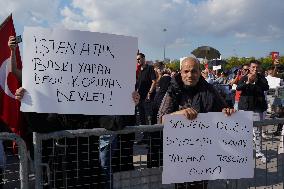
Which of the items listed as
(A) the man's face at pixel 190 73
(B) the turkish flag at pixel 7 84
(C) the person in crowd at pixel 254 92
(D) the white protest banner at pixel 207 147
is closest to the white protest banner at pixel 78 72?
(D) the white protest banner at pixel 207 147

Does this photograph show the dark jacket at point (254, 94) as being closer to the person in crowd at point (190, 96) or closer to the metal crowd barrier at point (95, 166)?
the metal crowd barrier at point (95, 166)

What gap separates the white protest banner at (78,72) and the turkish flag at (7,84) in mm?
1531

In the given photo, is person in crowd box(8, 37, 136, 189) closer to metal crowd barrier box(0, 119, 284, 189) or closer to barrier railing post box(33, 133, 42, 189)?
metal crowd barrier box(0, 119, 284, 189)

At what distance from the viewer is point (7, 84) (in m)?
4.70

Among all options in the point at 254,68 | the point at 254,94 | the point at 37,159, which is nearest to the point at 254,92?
the point at 254,94

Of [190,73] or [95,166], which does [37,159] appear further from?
[190,73]

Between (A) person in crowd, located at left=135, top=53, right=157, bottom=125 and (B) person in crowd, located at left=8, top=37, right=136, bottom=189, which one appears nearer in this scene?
(B) person in crowd, located at left=8, top=37, right=136, bottom=189

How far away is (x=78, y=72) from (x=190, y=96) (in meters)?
1.13

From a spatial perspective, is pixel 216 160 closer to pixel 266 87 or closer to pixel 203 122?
pixel 203 122

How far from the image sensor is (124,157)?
178 inches

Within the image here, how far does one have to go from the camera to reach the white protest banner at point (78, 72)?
2990mm

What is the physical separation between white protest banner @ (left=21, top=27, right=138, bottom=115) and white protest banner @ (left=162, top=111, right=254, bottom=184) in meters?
0.49

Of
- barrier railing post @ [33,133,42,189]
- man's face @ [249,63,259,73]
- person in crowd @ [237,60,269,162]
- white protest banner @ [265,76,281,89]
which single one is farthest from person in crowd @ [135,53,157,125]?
barrier railing post @ [33,133,42,189]

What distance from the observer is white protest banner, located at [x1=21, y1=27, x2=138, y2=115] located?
299cm
